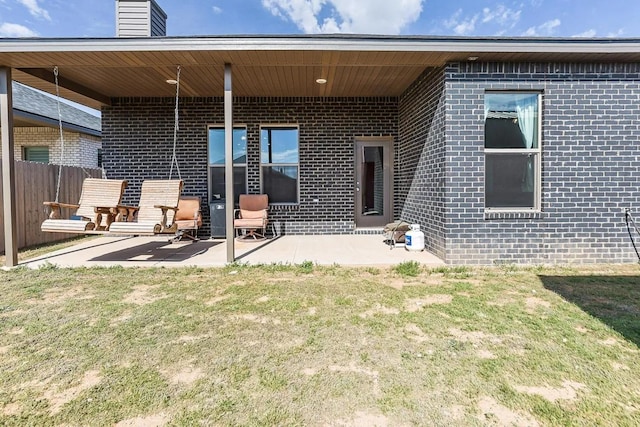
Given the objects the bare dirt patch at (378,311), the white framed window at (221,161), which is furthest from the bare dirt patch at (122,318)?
the white framed window at (221,161)

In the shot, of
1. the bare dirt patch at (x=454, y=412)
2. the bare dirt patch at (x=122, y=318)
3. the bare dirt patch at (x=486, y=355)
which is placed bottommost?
the bare dirt patch at (x=454, y=412)

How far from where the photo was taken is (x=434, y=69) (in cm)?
545

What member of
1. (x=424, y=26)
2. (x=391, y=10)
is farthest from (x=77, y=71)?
(x=424, y=26)

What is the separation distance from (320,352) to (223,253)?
12.2 ft

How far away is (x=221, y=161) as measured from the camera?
796cm

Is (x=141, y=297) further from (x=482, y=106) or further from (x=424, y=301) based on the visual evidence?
(x=482, y=106)

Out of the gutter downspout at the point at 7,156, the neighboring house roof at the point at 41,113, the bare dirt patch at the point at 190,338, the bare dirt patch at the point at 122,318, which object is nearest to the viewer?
the bare dirt patch at the point at 190,338

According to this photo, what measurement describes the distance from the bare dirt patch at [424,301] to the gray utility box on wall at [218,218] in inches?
197

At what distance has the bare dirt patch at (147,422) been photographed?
1.72m

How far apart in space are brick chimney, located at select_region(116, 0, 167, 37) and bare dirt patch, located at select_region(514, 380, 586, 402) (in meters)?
8.35

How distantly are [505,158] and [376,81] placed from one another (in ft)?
8.93

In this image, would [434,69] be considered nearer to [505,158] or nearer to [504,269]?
[505,158]

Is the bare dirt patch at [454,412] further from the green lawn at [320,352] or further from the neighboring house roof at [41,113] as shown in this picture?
the neighboring house roof at [41,113]

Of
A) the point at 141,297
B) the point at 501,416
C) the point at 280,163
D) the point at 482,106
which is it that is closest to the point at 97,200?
the point at 141,297
